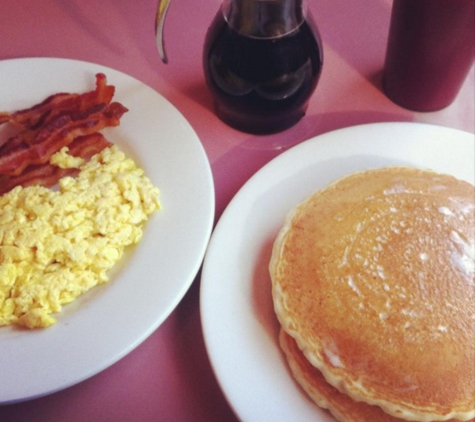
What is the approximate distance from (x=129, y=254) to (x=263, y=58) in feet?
1.63

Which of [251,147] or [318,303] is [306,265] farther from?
[251,147]

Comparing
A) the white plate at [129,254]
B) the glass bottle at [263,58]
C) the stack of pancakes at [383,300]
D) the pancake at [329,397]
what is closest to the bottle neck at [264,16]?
the glass bottle at [263,58]

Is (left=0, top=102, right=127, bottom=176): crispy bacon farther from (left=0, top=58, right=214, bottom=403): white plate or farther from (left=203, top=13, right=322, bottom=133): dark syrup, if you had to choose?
(left=203, top=13, right=322, bottom=133): dark syrup

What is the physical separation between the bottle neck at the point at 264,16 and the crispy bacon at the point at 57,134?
34 centimetres

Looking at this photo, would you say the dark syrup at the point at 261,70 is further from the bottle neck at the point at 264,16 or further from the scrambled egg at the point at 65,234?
the scrambled egg at the point at 65,234

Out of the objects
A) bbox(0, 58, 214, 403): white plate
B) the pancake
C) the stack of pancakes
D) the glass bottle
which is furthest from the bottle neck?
the pancake

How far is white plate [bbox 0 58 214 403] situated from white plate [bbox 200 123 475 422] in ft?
0.21

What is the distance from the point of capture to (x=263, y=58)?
1.13 metres

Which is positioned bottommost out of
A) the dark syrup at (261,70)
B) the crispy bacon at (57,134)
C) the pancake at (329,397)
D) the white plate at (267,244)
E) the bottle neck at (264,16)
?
the pancake at (329,397)

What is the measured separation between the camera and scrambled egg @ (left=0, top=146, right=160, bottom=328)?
100 centimetres

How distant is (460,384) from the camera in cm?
88

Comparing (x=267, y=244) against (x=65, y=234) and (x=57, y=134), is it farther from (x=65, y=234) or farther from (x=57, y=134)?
(x=57, y=134)

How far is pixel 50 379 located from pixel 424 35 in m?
1.06

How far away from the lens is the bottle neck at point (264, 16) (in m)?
1.07
